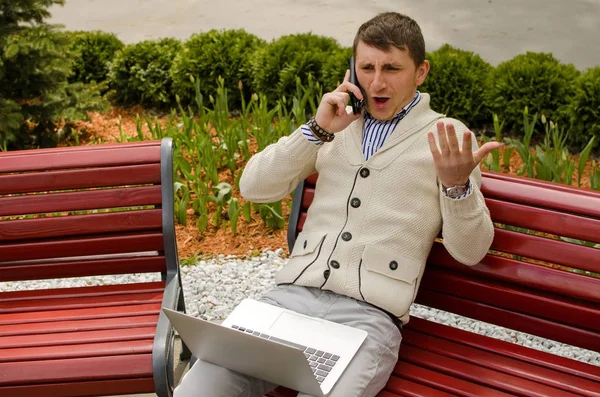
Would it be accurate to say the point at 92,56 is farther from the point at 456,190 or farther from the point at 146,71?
the point at 456,190

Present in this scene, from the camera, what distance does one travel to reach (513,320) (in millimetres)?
3023

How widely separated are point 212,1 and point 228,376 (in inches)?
300

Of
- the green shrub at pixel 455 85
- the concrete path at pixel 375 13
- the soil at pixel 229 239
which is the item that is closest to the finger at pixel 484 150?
the soil at pixel 229 239

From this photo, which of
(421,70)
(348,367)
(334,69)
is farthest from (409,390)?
(334,69)

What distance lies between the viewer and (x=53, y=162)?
341cm

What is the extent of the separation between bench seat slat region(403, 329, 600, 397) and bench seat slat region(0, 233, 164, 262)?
1.13 meters

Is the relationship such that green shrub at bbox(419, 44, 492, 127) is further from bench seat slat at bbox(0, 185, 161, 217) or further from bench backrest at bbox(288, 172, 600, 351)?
bench seat slat at bbox(0, 185, 161, 217)

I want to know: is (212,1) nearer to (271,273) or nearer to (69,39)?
(69,39)

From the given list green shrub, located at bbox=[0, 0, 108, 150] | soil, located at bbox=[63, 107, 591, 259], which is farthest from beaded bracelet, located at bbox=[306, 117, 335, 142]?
green shrub, located at bbox=[0, 0, 108, 150]

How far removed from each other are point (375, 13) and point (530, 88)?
3.59m

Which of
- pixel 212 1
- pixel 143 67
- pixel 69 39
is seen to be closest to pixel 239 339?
pixel 69 39

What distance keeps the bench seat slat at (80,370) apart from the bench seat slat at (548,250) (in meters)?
1.29

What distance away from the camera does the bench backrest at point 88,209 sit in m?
3.40

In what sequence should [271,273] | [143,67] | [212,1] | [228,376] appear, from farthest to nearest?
[212,1] < [143,67] < [271,273] < [228,376]
